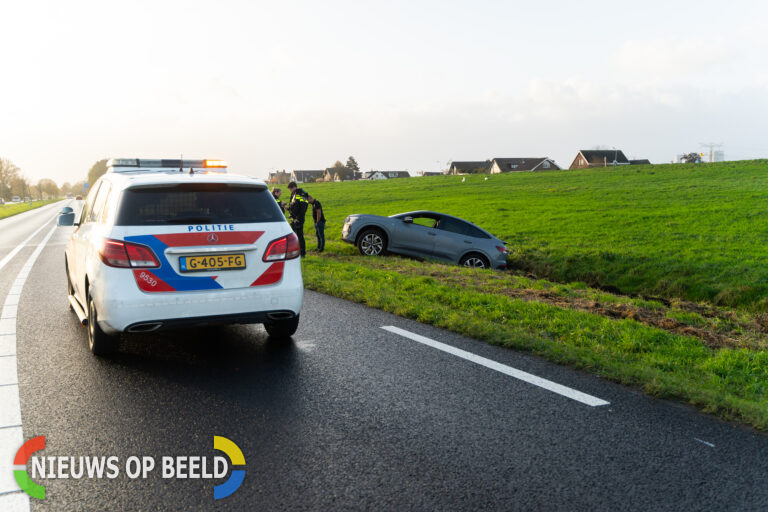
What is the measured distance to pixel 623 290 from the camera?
1271 cm

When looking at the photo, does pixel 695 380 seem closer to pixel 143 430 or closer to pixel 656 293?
pixel 143 430

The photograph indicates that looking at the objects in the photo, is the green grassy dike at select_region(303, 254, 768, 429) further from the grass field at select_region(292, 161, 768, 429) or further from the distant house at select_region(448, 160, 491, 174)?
the distant house at select_region(448, 160, 491, 174)

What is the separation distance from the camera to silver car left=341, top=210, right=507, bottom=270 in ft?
47.4

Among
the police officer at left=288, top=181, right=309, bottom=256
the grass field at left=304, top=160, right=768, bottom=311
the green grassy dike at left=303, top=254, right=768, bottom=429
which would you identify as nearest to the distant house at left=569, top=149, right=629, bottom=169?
the grass field at left=304, top=160, right=768, bottom=311

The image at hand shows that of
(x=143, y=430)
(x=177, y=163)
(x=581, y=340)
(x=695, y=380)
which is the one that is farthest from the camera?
(x=177, y=163)

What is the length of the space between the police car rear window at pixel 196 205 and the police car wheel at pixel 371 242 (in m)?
9.15

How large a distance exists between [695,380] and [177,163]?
6.32 metres

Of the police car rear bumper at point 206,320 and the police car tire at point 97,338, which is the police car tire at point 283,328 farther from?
the police car tire at point 97,338

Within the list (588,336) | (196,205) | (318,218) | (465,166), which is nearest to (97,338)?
(196,205)

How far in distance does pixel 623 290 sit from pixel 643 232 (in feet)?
22.3

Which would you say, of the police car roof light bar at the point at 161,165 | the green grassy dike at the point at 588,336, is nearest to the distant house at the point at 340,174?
the green grassy dike at the point at 588,336

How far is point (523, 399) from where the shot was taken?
445 centimetres

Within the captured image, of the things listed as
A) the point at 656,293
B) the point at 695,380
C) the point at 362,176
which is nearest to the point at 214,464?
the point at 695,380

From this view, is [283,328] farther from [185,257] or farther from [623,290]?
[623,290]
